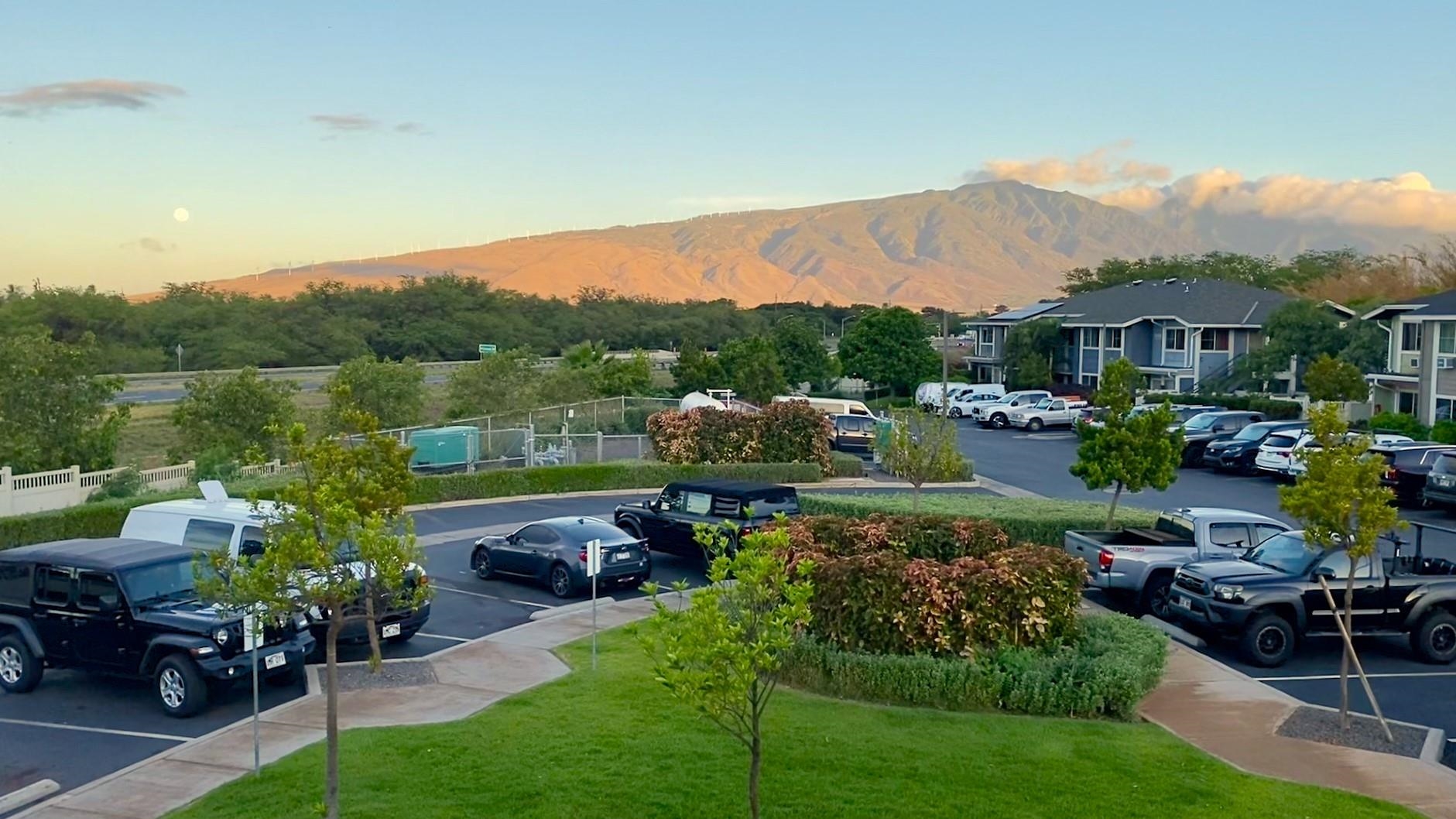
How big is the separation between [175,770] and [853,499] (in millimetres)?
15571

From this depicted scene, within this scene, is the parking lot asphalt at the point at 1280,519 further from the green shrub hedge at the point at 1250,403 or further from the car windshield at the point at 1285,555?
the green shrub hedge at the point at 1250,403

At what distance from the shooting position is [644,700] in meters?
12.9

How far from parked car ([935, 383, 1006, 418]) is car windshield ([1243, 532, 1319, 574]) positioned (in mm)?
40358

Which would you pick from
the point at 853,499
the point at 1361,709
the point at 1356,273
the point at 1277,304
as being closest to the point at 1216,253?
the point at 1356,273

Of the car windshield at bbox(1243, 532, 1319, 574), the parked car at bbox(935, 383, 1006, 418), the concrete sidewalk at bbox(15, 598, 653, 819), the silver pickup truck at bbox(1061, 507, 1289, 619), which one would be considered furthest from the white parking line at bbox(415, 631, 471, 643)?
the parked car at bbox(935, 383, 1006, 418)

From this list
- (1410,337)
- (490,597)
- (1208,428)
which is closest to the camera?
(490,597)

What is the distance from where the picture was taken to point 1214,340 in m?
61.7

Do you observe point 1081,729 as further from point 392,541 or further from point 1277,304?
point 1277,304

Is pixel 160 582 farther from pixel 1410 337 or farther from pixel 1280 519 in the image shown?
pixel 1410 337

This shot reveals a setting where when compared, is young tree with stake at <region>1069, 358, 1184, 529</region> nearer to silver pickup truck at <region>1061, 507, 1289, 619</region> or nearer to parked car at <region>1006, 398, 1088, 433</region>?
silver pickup truck at <region>1061, 507, 1289, 619</region>

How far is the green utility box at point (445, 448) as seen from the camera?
3400 centimetres

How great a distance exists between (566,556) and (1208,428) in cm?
2844

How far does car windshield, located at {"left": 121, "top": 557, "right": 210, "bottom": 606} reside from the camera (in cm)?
1373

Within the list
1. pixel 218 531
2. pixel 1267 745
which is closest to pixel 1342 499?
pixel 1267 745
